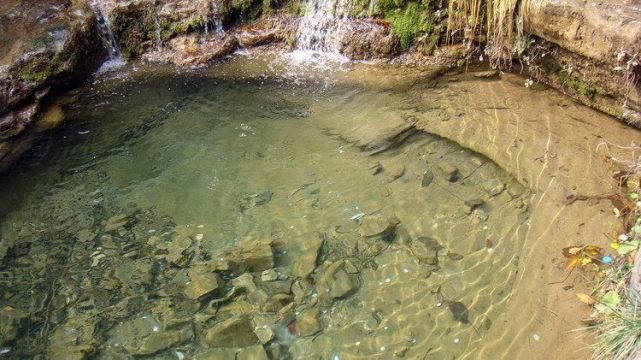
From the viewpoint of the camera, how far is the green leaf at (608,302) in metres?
3.06

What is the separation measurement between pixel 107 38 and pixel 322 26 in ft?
8.77

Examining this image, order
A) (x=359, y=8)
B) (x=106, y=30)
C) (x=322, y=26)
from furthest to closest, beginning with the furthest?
(x=106, y=30) < (x=322, y=26) < (x=359, y=8)

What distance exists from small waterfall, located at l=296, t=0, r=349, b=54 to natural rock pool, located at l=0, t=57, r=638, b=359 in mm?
641

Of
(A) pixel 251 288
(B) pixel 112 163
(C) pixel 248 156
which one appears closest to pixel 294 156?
(C) pixel 248 156

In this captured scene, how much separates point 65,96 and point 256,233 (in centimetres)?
318

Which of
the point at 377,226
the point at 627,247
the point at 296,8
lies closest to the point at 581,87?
the point at 627,247

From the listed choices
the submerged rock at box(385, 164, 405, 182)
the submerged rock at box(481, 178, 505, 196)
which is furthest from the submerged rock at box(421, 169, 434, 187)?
the submerged rock at box(481, 178, 505, 196)

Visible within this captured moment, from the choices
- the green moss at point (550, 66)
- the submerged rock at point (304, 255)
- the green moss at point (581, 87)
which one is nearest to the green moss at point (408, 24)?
the green moss at point (550, 66)

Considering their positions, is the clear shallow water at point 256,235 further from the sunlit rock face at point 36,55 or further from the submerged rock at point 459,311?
the sunlit rock face at point 36,55

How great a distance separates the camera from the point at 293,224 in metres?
4.16

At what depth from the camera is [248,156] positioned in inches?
190

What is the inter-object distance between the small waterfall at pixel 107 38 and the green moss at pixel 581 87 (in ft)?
16.6

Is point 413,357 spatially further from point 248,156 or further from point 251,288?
point 248,156

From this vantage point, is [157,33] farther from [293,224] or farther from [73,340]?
[73,340]
